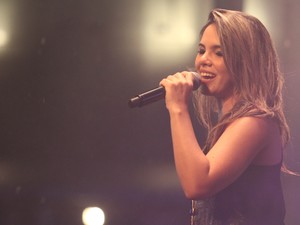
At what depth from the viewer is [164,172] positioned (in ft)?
7.26

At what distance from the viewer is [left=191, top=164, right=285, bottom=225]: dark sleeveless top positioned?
1.13m

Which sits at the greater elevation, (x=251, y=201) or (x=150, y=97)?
(x=150, y=97)

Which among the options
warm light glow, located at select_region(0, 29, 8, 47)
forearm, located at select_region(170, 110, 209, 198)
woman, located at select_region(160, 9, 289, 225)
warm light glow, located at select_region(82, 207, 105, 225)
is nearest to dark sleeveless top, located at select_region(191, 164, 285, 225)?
woman, located at select_region(160, 9, 289, 225)

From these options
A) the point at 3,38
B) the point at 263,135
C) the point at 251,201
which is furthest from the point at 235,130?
the point at 3,38

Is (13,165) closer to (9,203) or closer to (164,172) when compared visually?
(9,203)

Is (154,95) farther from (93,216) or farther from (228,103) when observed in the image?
(93,216)

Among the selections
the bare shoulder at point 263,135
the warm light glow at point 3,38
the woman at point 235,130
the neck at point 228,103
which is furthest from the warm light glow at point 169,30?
the bare shoulder at point 263,135

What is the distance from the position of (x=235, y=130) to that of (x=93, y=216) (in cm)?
128

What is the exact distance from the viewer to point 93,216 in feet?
7.27

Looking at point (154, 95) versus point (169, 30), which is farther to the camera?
point (169, 30)

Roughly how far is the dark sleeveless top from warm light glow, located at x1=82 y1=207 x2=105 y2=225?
1119 millimetres

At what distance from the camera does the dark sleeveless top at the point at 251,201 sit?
1.13 metres

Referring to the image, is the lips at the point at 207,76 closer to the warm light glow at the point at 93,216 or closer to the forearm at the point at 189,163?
the forearm at the point at 189,163

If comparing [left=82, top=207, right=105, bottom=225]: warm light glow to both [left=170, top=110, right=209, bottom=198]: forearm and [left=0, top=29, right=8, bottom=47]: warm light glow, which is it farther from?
[left=170, top=110, right=209, bottom=198]: forearm
